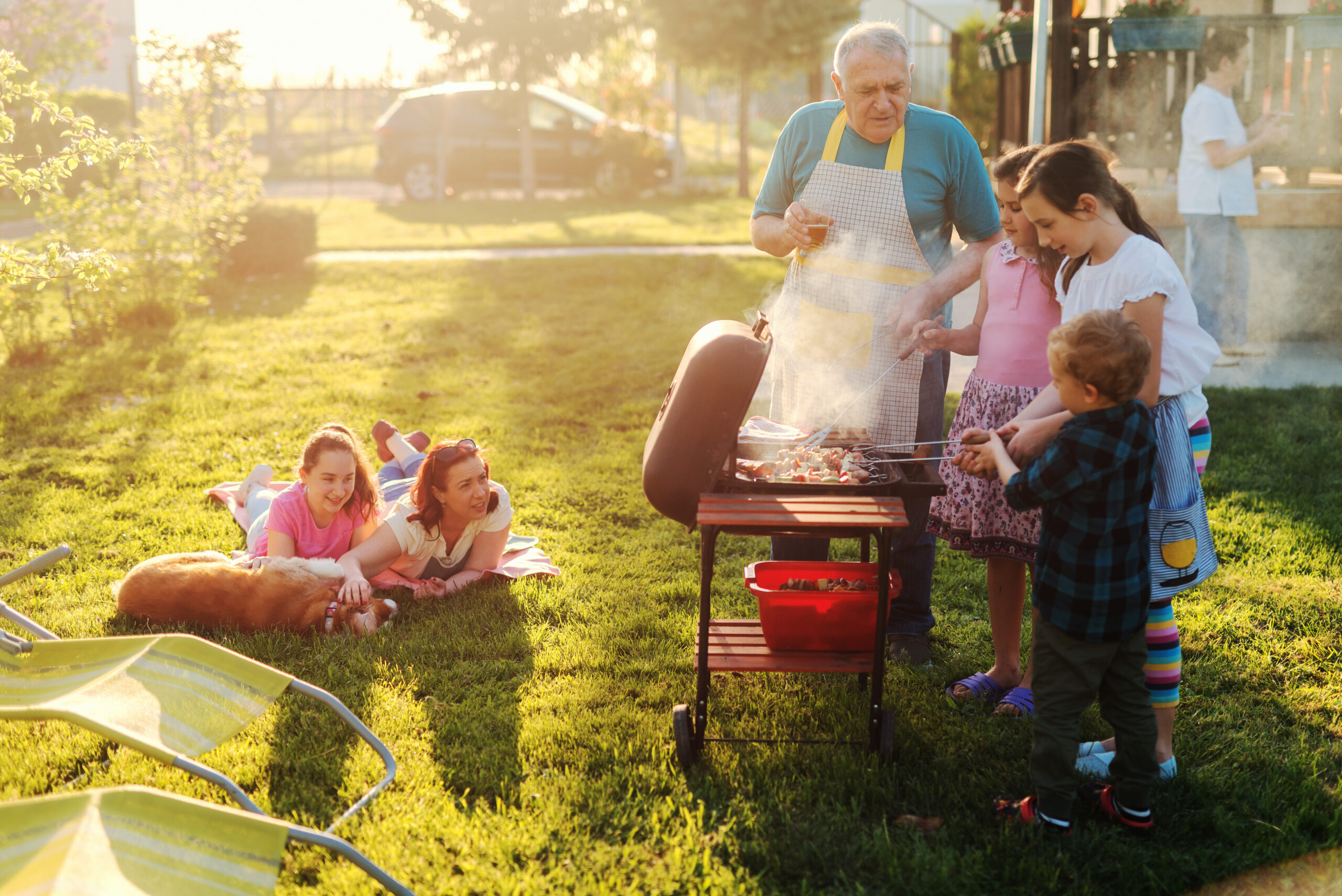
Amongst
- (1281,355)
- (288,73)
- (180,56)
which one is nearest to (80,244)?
(180,56)

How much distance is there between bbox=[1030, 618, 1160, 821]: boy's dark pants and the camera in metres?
2.38

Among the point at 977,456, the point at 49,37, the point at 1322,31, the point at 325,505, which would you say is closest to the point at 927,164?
the point at 977,456

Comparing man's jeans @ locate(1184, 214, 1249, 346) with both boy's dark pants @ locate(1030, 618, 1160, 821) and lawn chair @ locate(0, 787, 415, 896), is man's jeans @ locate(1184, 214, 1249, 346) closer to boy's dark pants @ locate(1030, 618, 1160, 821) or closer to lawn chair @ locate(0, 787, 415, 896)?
boy's dark pants @ locate(1030, 618, 1160, 821)

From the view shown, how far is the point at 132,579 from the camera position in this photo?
11.9ft

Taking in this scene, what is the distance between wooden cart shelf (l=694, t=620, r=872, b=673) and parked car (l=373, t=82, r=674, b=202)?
1497cm

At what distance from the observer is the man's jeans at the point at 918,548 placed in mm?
3342

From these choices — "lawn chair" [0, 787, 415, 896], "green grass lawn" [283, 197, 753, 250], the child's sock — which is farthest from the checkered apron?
"green grass lawn" [283, 197, 753, 250]

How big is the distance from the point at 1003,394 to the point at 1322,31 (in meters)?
6.36

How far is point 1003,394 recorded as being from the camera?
9.68ft

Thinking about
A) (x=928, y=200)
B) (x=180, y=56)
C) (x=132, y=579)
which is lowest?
(x=132, y=579)

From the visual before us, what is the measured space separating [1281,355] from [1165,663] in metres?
5.31

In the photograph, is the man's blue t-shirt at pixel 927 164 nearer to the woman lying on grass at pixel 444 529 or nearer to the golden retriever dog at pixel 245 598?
the woman lying on grass at pixel 444 529

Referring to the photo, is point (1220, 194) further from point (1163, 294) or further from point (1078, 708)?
point (1078, 708)

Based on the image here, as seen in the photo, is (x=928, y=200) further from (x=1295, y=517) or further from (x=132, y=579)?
(x=132, y=579)
